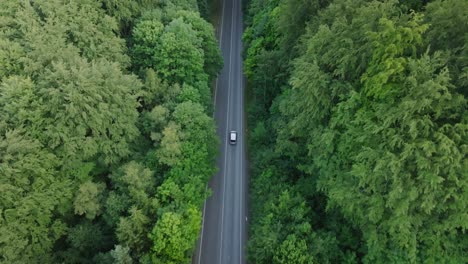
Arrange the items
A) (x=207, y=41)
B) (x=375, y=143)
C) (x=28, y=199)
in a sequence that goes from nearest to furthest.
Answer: (x=375, y=143)
(x=28, y=199)
(x=207, y=41)

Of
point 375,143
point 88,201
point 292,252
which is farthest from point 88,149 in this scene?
point 375,143

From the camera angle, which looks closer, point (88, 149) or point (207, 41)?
point (88, 149)

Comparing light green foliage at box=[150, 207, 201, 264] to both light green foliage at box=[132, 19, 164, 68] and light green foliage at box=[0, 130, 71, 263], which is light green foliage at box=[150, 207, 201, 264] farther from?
light green foliage at box=[132, 19, 164, 68]

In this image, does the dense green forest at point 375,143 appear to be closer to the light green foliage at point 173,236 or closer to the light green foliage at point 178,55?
the light green foliage at point 173,236

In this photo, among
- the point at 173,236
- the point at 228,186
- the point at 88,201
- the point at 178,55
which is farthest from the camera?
the point at 228,186

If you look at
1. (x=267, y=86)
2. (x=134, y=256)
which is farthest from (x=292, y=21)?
(x=134, y=256)

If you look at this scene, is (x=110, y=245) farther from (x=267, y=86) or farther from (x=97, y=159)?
(x=267, y=86)

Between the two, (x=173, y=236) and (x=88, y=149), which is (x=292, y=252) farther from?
(x=88, y=149)
